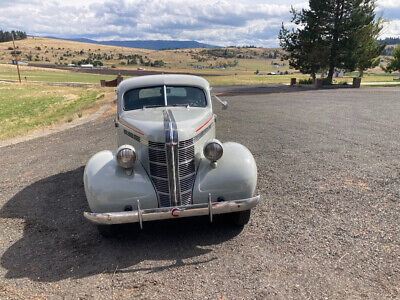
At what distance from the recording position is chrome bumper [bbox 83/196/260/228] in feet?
12.6

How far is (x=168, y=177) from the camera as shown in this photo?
429cm

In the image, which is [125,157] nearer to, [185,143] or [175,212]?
[185,143]

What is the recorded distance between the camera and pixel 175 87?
5637mm

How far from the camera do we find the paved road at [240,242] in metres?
3.50

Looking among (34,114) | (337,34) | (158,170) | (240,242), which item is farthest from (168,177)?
(337,34)

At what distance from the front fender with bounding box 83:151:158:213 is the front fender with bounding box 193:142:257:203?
0.67m

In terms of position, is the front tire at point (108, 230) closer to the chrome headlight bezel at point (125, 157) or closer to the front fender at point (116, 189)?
the front fender at point (116, 189)

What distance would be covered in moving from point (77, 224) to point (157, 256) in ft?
5.62

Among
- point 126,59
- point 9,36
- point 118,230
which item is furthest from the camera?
point 9,36

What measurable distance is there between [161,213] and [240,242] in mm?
1270

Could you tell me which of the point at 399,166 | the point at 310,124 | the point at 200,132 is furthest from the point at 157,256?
the point at 310,124

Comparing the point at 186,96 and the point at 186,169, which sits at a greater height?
the point at 186,96

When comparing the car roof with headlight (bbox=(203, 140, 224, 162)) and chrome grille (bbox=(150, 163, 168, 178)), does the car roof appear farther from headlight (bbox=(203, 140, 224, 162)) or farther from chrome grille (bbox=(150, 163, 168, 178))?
chrome grille (bbox=(150, 163, 168, 178))

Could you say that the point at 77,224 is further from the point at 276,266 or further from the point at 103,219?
the point at 276,266
